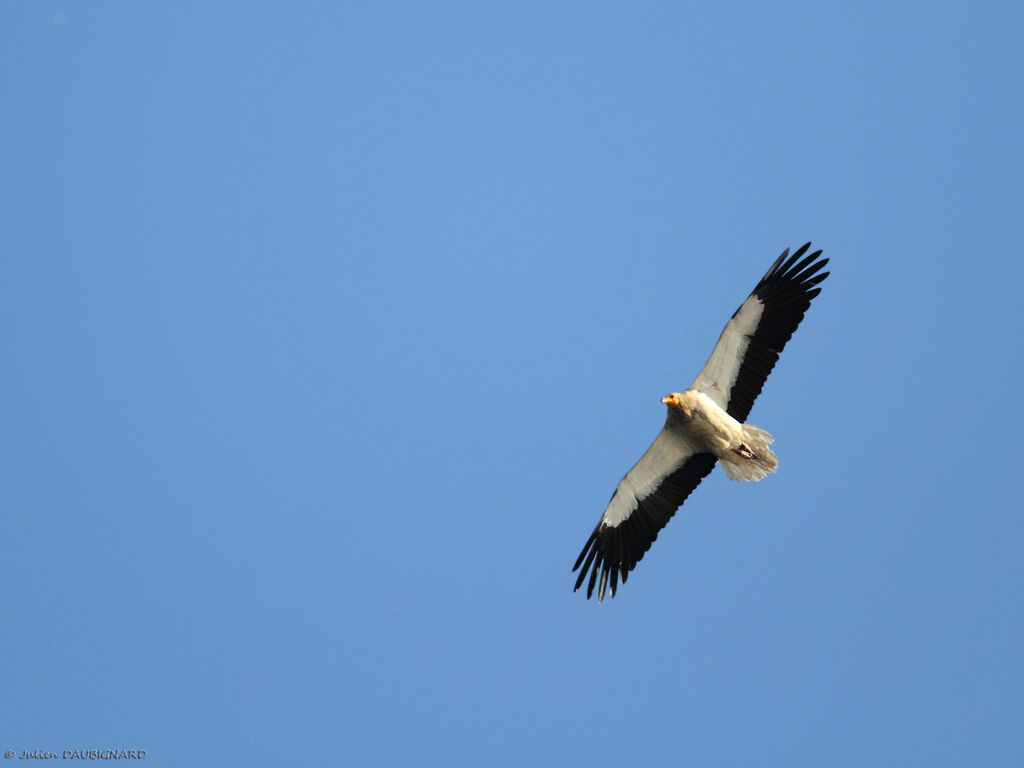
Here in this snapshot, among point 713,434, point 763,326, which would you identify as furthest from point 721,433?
point 763,326

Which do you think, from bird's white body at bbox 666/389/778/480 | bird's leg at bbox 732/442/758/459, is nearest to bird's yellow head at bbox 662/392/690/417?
bird's white body at bbox 666/389/778/480

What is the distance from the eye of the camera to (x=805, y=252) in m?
19.7

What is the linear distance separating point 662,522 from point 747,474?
1615 mm

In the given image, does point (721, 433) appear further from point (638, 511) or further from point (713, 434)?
point (638, 511)

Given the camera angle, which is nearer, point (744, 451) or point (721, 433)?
point (721, 433)

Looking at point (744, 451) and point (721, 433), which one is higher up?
point (721, 433)

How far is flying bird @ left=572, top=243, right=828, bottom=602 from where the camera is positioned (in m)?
19.6

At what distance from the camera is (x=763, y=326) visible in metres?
19.6

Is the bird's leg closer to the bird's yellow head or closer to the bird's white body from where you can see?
the bird's white body

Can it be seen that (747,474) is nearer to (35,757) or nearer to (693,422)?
(693,422)

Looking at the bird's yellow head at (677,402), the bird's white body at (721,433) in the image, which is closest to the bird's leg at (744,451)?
the bird's white body at (721,433)

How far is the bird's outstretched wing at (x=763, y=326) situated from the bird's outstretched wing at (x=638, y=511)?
1.22m

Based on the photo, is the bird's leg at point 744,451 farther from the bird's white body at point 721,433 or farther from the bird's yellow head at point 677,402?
the bird's yellow head at point 677,402

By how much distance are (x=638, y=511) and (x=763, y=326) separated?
359cm
